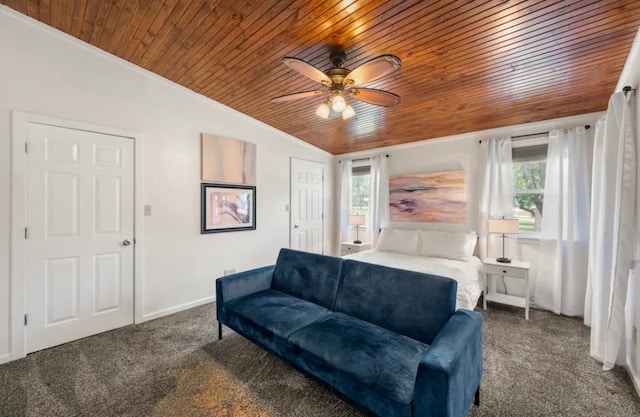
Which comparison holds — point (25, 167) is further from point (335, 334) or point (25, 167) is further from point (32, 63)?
point (335, 334)

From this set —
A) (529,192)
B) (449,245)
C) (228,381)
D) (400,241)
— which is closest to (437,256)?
(449,245)

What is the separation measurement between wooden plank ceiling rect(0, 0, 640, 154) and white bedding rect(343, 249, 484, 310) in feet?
6.14

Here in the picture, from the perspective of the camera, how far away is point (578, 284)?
3.21 meters

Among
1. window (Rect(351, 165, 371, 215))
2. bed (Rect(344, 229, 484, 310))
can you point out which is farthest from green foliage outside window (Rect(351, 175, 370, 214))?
bed (Rect(344, 229, 484, 310))

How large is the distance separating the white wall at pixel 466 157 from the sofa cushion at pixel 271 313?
280cm

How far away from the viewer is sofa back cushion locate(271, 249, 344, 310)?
2494mm

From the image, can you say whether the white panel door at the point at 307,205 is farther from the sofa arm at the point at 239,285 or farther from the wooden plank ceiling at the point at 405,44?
the sofa arm at the point at 239,285

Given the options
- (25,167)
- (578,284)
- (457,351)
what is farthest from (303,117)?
(578,284)

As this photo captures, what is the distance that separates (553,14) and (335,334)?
2.55m

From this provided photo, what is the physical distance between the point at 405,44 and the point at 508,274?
2864mm

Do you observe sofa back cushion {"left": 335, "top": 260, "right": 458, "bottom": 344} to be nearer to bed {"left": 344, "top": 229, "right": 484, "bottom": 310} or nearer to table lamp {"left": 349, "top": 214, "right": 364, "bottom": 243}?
bed {"left": 344, "top": 229, "right": 484, "bottom": 310}

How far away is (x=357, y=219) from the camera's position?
500cm

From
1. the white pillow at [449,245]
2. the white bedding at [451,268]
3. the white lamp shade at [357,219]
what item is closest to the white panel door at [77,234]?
the white bedding at [451,268]

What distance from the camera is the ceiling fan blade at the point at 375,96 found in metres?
2.19
